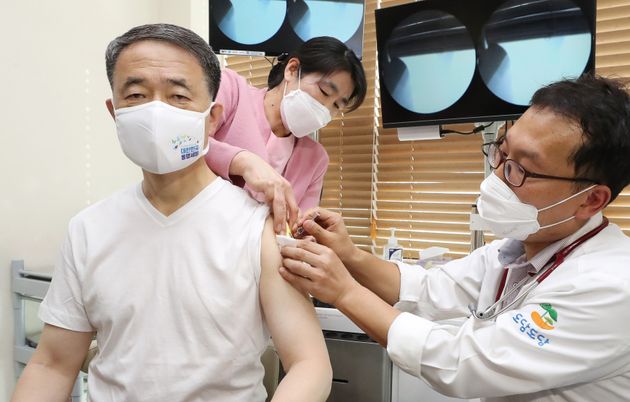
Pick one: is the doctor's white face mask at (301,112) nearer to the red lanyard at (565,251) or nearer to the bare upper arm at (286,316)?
the bare upper arm at (286,316)

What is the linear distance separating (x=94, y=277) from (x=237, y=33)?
138cm

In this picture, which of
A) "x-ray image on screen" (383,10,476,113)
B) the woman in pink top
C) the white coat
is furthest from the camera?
"x-ray image on screen" (383,10,476,113)

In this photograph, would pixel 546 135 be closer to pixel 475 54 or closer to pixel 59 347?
pixel 475 54

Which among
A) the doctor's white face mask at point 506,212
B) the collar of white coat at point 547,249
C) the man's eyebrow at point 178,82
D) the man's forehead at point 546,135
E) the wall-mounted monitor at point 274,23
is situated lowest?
the collar of white coat at point 547,249

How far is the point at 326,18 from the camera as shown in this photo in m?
2.10

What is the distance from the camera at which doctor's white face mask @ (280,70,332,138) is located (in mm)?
1722

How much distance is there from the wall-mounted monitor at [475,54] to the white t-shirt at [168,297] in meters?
1.07

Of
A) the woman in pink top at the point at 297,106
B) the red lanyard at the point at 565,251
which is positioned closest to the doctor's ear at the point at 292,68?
the woman in pink top at the point at 297,106

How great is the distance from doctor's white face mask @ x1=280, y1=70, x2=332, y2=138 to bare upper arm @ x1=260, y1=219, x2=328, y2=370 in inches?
29.2

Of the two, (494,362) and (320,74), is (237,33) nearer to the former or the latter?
(320,74)

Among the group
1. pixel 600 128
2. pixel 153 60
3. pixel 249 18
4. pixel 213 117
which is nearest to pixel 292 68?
pixel 249 18

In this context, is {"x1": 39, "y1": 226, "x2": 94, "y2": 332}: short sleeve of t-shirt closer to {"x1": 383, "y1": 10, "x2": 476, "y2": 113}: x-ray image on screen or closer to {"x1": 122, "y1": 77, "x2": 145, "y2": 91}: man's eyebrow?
{"x1": 122, "y1": 77, "x2": 145, "y2": 91}: man's eyebrow

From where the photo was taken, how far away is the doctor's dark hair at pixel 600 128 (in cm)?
104

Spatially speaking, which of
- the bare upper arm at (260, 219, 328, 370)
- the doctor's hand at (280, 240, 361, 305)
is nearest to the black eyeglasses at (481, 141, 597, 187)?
the doctor's hand at (280, 240, 361, 305)
